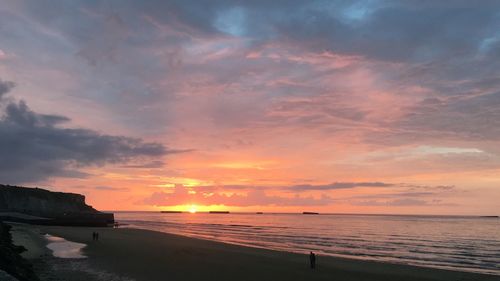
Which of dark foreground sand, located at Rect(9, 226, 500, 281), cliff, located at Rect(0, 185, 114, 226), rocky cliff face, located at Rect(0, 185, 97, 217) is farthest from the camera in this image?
rocky cliff face, located at Rect(0, 185, 97, 217)

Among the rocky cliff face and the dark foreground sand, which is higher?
the rocky cliff face

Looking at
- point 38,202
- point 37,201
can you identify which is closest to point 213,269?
point 37,201

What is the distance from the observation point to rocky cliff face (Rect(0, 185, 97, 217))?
486ft

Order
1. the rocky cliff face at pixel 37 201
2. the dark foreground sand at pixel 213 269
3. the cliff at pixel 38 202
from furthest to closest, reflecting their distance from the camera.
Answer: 1. the rocky cliff face at pixel 37 201
2. the cliff at pixel 38 202
3. the dark foreground sand at pixel 213 269

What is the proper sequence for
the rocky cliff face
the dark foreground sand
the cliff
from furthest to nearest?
1. the rocky cliff face
2. the cliff
3. the dark foreground sand

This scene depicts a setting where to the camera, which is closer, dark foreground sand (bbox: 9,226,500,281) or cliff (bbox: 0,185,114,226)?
dark foreground sand (bbox: 9,226,500,281)

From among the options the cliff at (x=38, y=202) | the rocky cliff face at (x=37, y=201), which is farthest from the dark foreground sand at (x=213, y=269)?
the rocky cliff face at (x=37, y=201)

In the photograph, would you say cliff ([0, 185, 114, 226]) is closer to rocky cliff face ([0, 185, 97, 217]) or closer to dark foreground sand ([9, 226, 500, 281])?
rocky cliff face ([0, 185, 97, 217])

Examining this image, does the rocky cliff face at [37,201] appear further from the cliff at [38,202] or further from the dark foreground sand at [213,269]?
the dark foreground sand at [213,269]

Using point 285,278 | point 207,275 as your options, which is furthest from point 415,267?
point 207,275

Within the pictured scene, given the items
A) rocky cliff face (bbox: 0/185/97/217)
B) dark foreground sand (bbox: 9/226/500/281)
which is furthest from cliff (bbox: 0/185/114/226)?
dark foreground sand (bbox: 9/226/500/281)

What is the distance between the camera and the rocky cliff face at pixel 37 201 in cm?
14825

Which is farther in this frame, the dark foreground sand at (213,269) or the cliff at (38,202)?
the cliff at (38,202)

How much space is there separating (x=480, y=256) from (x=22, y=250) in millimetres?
46081
